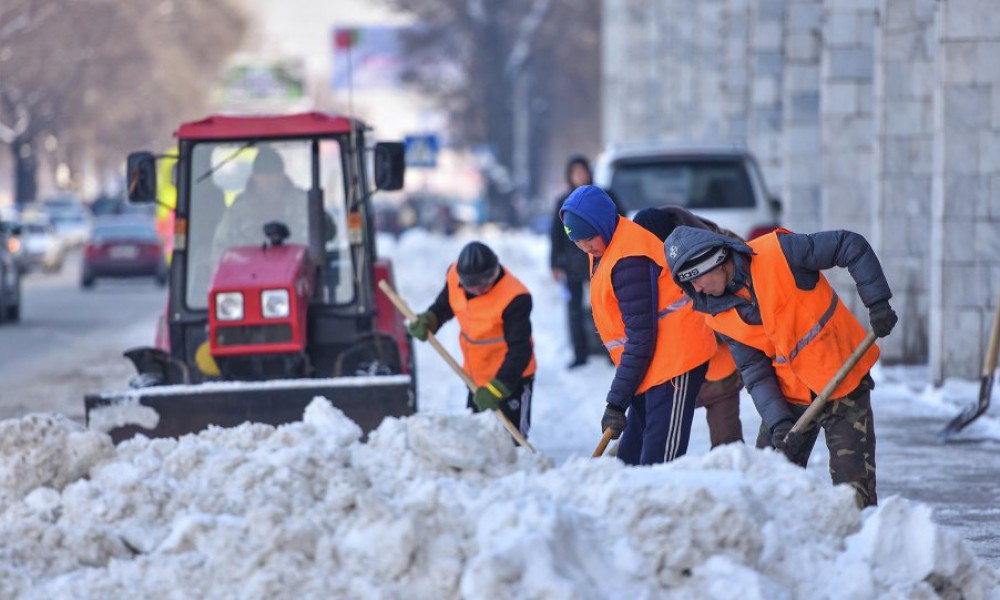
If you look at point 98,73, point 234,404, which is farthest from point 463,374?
point 98,73

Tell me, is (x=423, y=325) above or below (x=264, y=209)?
below

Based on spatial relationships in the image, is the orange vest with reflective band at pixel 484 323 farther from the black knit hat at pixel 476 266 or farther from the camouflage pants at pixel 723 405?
the camouflage pants at pixel 723 405

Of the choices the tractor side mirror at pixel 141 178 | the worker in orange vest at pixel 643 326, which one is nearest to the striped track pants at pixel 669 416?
the worker in orange vest at pixel 643 326

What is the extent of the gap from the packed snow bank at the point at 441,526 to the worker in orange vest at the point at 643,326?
721 millimetres

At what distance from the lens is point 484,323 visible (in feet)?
29.6

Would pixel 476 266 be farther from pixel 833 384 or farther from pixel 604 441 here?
pixel 833 384

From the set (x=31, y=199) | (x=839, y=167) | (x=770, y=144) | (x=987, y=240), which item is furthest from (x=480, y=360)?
(x=31, y=199)

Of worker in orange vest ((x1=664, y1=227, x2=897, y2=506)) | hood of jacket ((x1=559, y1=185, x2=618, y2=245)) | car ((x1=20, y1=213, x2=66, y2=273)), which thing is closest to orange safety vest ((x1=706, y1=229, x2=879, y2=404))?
worker in orange vest ((x1=664, y1=227, x2=897, y2=506))

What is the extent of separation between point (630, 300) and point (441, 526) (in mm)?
1782

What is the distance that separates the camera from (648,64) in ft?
151

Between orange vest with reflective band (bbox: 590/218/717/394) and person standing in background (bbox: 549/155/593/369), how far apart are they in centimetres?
744

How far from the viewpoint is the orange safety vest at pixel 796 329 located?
6.98 meters

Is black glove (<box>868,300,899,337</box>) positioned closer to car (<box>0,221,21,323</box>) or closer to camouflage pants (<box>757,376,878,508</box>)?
camouflage pants (<box>757,376,878,508</box>)

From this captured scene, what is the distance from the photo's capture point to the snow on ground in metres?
5.94
